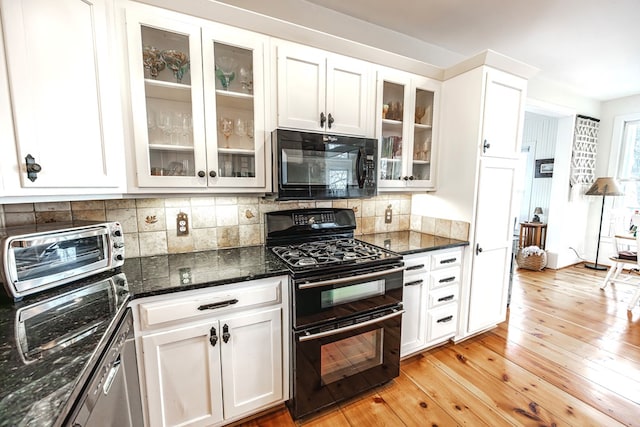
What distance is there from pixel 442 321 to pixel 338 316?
44.2 inches

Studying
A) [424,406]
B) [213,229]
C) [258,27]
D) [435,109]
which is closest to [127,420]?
[213,229]

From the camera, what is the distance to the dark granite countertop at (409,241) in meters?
1.99

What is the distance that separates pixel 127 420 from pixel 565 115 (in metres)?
5.77

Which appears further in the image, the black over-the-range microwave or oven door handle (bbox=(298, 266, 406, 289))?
the black over-the-range microwave

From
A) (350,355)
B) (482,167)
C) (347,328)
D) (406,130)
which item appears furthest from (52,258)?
(482,167)

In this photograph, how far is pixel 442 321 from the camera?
2211 mm

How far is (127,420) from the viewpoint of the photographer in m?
1.08

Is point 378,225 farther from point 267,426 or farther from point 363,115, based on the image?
point 267,426

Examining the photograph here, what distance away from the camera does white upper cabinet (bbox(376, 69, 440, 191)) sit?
216cm

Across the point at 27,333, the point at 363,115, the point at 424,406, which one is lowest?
the point at 424,406

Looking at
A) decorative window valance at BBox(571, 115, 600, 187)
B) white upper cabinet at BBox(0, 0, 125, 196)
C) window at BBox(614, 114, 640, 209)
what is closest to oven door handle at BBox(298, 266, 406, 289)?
white upper cabinet at BBox(0, 0, 125, 196)

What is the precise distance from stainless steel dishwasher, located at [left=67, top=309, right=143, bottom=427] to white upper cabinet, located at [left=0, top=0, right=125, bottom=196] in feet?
2.22

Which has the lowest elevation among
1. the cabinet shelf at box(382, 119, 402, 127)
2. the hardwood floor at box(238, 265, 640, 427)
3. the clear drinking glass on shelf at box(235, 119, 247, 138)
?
the hardwood floor at box(238, 265, 640, 427)

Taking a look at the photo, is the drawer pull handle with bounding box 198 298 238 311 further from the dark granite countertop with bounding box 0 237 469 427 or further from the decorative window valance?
the decorative window valance
